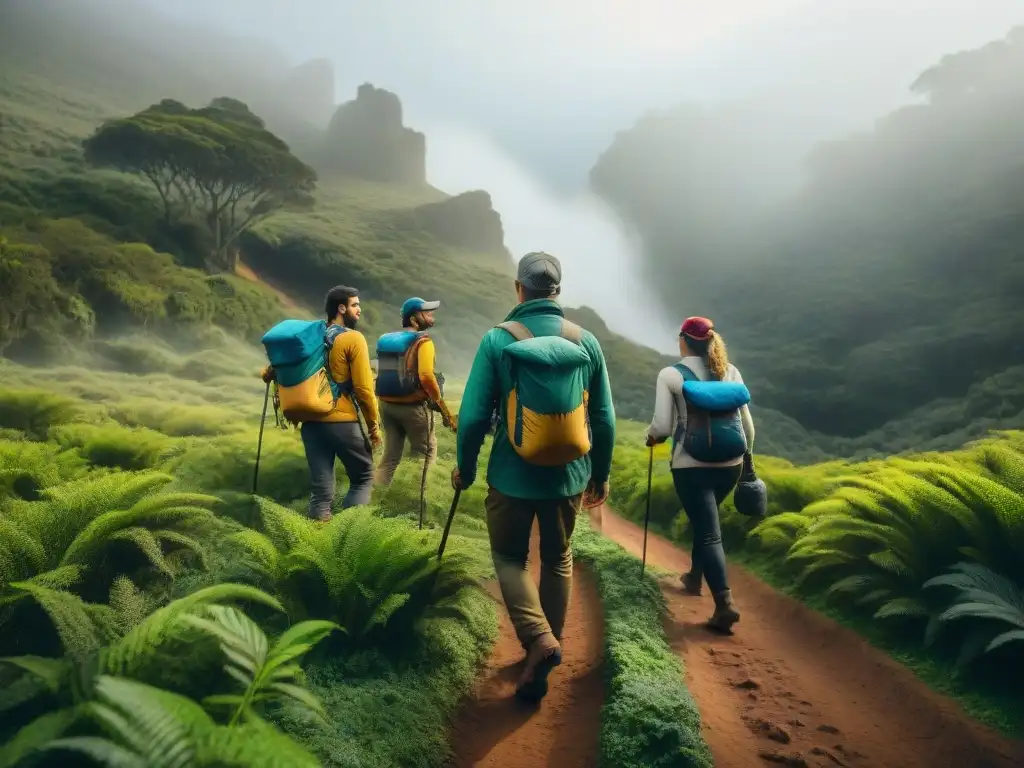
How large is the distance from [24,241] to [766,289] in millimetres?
62359

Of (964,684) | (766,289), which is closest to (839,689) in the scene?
(964,684)

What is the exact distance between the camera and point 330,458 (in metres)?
4.90

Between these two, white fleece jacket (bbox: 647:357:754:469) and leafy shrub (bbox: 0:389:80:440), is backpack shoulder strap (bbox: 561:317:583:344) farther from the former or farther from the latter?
leafy shrub (bbox: 0:389:80:440)

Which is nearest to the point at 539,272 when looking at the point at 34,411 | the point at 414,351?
the point at 414,351

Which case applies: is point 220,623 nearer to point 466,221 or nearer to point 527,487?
point 527,487

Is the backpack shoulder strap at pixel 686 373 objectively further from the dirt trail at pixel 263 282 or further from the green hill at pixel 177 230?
the dirt trail at pixel 263 282

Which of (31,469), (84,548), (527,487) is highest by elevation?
(527,487)

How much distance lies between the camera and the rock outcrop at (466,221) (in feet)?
163

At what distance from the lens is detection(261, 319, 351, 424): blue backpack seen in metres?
4.50

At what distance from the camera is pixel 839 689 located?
3.75 metres

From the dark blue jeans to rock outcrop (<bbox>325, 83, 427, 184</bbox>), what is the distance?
196 ft

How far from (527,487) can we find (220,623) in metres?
1.61

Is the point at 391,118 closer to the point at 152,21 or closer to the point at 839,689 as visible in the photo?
the point at 152,21

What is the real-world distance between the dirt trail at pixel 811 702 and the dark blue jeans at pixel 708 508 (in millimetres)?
462
